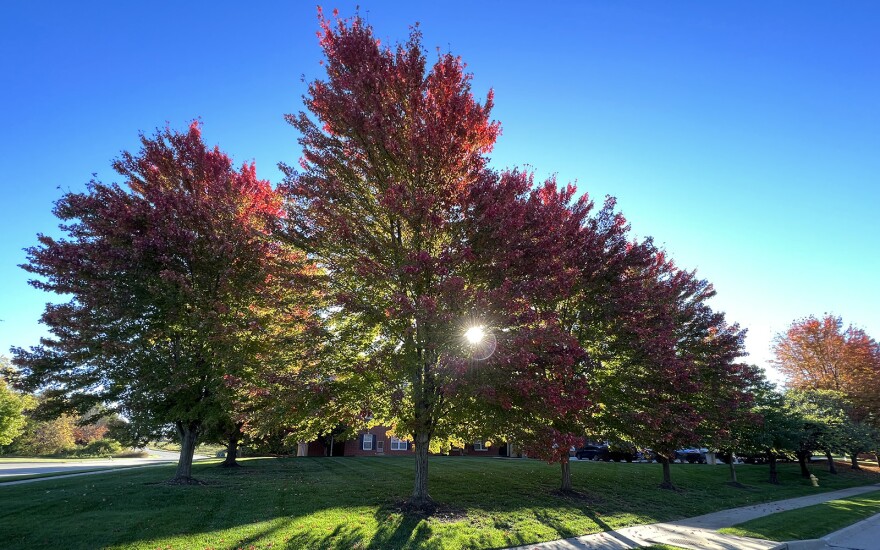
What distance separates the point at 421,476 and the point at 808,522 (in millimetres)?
11936

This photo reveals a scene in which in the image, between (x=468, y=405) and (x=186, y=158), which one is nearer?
(x=468, y=405)

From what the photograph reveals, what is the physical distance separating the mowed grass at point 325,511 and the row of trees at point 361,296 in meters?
1.81

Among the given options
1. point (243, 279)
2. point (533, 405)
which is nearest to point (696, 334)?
point (533, 405)

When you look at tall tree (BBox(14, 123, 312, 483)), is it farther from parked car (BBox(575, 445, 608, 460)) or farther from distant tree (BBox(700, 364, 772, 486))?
parked car (BBox(575, 445, 608, 460))

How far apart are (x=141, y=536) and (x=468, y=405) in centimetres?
723

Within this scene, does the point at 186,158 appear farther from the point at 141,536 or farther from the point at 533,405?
the point at 533,405

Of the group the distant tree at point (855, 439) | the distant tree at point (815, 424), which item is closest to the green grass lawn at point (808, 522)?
the distant tree at point (815, 424)

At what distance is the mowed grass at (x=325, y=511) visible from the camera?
851cm

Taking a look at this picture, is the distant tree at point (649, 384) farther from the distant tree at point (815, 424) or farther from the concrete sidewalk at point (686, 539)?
the distant tree at point (815, 424)

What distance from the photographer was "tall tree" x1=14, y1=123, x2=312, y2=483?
1362 cm

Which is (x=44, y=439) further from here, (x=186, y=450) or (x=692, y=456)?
(x=692, y=456)

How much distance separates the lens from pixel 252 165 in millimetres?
17641

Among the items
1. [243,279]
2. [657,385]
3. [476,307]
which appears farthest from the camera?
[657,385]

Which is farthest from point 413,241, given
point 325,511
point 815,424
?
point 815,424
